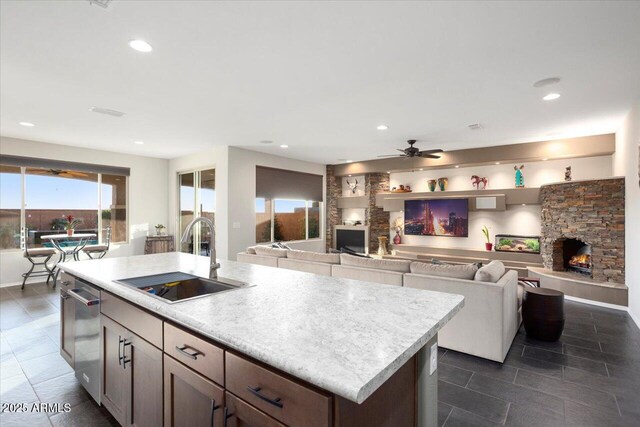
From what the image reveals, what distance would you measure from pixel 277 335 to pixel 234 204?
5.34 m

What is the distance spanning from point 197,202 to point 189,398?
6294mm

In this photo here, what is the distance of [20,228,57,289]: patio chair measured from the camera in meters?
5.48

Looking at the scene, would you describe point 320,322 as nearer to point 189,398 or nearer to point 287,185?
point 189,398

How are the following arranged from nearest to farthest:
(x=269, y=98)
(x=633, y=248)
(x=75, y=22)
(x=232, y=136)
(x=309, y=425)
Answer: (x=309, y=425) < (x=75, y=22) < (x=269, y=98) < (x=633, y=248) < (x=232, y=136)

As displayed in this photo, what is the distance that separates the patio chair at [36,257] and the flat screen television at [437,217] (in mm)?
7302

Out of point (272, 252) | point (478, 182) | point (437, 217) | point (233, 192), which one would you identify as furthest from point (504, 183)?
point (233, 192)

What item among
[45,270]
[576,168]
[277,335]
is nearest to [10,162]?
[45,270]

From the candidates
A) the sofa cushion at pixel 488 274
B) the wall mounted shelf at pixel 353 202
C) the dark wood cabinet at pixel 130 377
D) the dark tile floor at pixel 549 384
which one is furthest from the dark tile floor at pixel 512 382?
the wall mounted shelf at pixel 353 202

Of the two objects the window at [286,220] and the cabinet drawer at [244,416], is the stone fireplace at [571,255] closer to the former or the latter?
the window at [286,220]

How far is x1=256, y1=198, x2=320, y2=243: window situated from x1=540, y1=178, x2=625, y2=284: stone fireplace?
5139mm

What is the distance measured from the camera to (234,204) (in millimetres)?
6184

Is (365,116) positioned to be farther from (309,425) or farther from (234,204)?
(309,425)

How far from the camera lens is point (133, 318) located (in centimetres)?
166

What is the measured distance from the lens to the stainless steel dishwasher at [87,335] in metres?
2.03
